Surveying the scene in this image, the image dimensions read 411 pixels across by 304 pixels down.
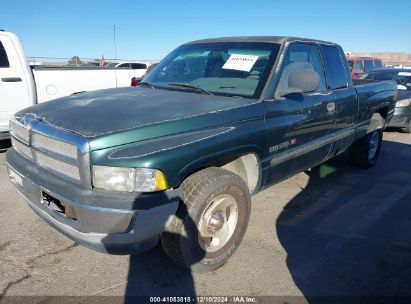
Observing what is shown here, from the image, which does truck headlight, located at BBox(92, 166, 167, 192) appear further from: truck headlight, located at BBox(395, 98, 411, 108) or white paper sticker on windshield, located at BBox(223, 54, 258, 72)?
truck headlight, located at BBox(395, 98, 411, 108)

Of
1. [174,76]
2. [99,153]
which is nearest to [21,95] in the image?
[174,76]

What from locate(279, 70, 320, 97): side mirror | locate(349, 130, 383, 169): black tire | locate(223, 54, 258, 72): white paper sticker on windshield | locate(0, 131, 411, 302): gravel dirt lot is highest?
locate(223, 54, 258, 72): white paper sticker on windshield

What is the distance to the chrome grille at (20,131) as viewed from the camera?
2.85 m

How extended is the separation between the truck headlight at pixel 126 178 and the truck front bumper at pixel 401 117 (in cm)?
810

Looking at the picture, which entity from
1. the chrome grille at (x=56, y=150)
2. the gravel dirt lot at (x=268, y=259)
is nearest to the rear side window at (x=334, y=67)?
the gravel dirt lot at (x=268, y=259)

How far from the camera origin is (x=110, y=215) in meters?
A: 2.30

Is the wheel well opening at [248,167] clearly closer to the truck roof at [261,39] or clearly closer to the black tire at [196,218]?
the black tire at [196,218]

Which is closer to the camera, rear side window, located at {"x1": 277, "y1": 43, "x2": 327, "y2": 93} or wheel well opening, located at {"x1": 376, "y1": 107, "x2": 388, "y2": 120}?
rear side window, located at {"x1": 277, "y1": 43, "x2": 327, "y2": 93}

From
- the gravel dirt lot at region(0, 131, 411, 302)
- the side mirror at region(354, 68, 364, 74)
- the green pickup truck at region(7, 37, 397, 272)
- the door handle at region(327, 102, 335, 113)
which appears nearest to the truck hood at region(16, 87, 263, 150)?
the green pickup truck at region(7, 37, 397, 272)

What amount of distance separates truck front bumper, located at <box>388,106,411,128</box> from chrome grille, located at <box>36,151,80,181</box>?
8362mm

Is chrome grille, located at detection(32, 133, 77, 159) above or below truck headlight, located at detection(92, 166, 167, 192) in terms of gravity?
above

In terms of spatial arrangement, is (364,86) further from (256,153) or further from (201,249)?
(201,249)

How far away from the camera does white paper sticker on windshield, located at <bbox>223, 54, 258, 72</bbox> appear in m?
3.51

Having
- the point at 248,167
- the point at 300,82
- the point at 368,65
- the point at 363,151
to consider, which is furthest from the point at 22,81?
the point at 368,65
